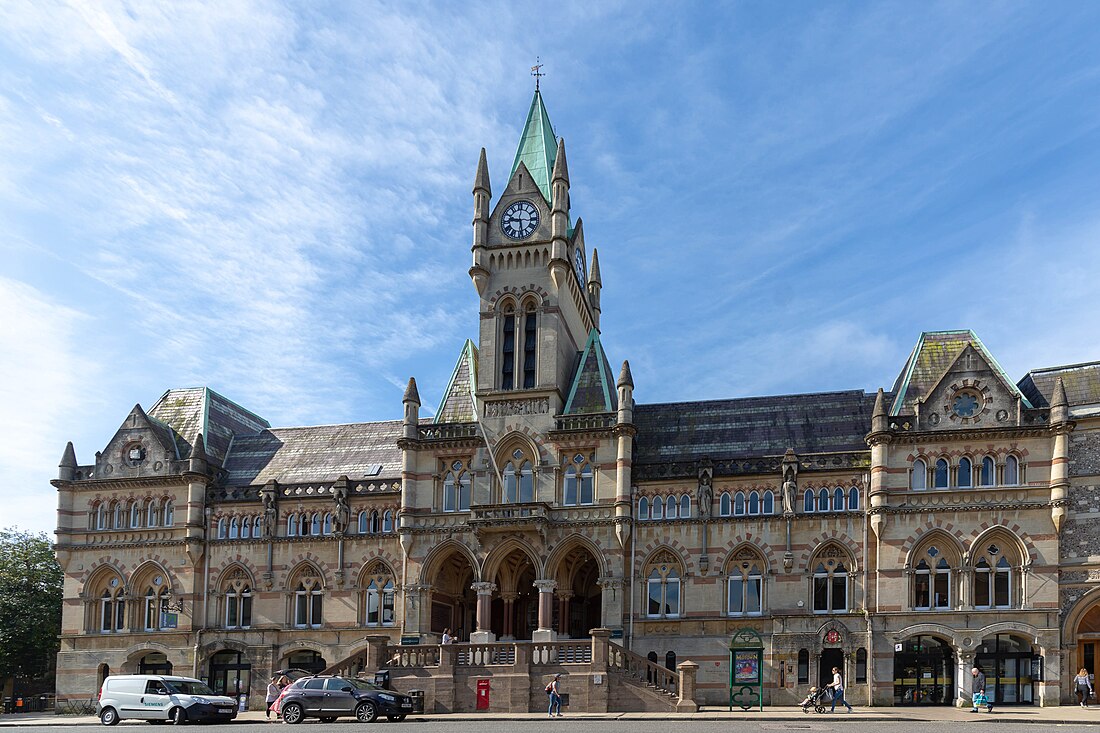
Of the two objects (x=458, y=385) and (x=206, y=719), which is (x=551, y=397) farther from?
(x=206, y=719)

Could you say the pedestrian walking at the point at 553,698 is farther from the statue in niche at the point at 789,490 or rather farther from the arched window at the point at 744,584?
the statue in niche at the point at 789,490

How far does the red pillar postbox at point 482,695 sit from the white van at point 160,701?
10477mm

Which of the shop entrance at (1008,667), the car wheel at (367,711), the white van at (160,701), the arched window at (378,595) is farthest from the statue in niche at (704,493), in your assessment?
the white van at (160,701)

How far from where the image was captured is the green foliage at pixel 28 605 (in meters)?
70.2

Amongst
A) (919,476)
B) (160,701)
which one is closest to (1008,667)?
(919,476)

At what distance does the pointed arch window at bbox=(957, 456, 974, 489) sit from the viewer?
5356 centimetres

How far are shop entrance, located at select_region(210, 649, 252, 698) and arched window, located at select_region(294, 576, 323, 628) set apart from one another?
3.76 metres

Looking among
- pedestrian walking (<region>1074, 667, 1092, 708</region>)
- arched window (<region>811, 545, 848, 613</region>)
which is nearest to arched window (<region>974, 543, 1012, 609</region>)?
pedestrian walking (<region>1074, 667, 1092, 708</region>)

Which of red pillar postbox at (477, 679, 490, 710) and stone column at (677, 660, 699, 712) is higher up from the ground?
stone column at (677, 660, 699, 712)

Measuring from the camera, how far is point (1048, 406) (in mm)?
54469

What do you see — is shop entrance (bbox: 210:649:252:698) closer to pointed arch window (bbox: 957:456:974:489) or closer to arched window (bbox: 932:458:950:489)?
arched window (bbox: 932:458:950:489)

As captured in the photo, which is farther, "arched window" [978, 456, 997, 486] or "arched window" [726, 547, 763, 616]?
"arched window" [726, 547, 763, 616]

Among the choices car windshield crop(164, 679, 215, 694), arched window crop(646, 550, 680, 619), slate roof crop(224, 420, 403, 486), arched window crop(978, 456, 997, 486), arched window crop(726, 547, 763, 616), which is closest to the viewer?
car windshield crop(164, 679, 215, 694)

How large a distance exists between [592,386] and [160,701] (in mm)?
26738
